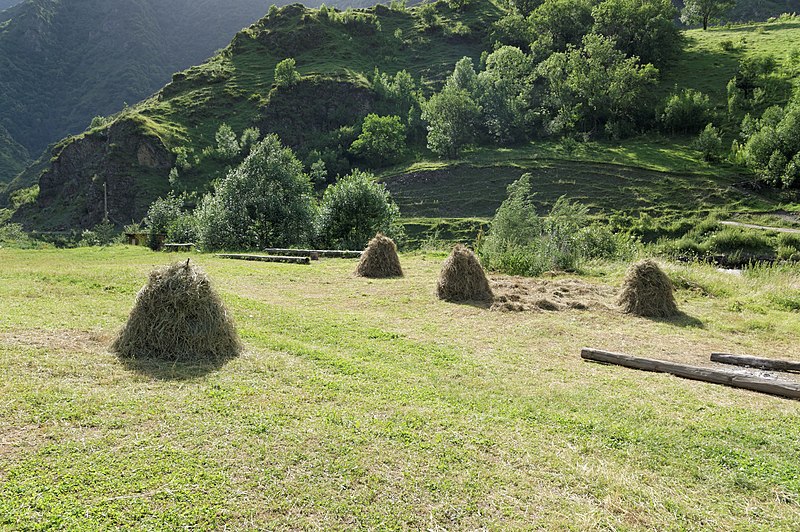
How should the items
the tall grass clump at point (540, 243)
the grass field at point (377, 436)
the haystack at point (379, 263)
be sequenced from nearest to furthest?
the grass field at point (377, 436), the haystack at point (379, 263), the tall grass clump at point (540, 243)

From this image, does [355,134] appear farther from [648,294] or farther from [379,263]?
[648,294]

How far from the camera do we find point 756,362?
809 centimetres

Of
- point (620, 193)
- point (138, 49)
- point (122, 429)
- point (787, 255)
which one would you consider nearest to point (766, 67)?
point (620, 193)

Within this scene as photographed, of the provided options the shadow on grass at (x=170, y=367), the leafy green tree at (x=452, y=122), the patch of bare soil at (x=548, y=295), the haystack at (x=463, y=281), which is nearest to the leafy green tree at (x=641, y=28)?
the leafy green tree at (x=452, y=122)

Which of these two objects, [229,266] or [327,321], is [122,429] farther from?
[229,266]

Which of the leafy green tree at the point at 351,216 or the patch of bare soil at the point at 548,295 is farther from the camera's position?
the leafy green tree at the point at 351,216

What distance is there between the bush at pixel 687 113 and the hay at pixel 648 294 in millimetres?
69355

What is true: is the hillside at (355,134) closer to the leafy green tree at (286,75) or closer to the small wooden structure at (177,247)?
the leafy green tree at (286,75)

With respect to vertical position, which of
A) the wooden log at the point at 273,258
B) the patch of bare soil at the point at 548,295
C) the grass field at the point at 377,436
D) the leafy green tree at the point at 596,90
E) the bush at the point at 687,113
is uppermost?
the leafy green tree at the point at 596,90

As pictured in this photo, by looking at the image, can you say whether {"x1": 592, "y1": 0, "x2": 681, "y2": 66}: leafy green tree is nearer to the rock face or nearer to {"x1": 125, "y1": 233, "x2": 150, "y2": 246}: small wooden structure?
the rock face

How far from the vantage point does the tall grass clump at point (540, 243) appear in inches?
709

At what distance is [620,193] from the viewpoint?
5316cm

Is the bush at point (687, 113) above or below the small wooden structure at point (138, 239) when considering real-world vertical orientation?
above

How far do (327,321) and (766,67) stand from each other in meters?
90.0
